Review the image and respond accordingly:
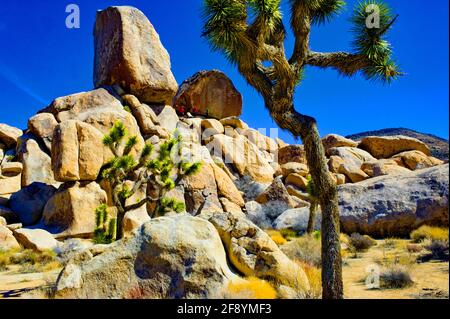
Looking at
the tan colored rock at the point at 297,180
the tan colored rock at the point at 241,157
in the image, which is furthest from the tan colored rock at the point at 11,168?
the tan colored rock at the point at 297,180

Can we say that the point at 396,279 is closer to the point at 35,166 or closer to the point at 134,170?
the point at 134,170

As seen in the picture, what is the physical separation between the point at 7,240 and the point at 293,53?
11452 mm

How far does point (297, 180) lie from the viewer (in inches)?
933

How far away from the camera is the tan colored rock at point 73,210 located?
14.4 meters

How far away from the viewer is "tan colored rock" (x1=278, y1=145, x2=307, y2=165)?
91.5 feet

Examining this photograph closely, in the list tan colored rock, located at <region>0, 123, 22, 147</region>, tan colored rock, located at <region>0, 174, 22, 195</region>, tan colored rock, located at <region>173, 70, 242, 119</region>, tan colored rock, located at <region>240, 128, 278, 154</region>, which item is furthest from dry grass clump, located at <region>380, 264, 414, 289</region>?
tan colored rock, located at <region>173, 70, 242, 119</region>

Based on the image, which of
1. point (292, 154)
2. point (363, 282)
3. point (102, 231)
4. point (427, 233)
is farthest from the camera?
point (292, 154)

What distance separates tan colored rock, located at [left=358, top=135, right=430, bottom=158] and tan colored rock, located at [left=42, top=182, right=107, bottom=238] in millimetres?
21941

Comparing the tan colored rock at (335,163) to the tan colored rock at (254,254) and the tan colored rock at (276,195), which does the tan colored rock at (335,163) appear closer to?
the tan colored rock at (276,195)

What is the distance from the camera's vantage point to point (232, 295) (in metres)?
4.85

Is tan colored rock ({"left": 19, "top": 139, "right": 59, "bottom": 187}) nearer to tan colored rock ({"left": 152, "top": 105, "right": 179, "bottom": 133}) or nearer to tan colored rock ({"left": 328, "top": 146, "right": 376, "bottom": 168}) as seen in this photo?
tan colored rock ({"left": 152, "top": 105, "right": 179, "bottom": 133})

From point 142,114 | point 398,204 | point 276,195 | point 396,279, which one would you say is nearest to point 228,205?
point 276,195

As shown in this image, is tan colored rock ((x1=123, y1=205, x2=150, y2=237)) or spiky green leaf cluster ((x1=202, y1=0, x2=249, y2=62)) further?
tan colored rock ((x1=123, y1=205, x2=150, y2=237))

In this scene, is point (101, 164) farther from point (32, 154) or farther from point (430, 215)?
point (430, 215)
